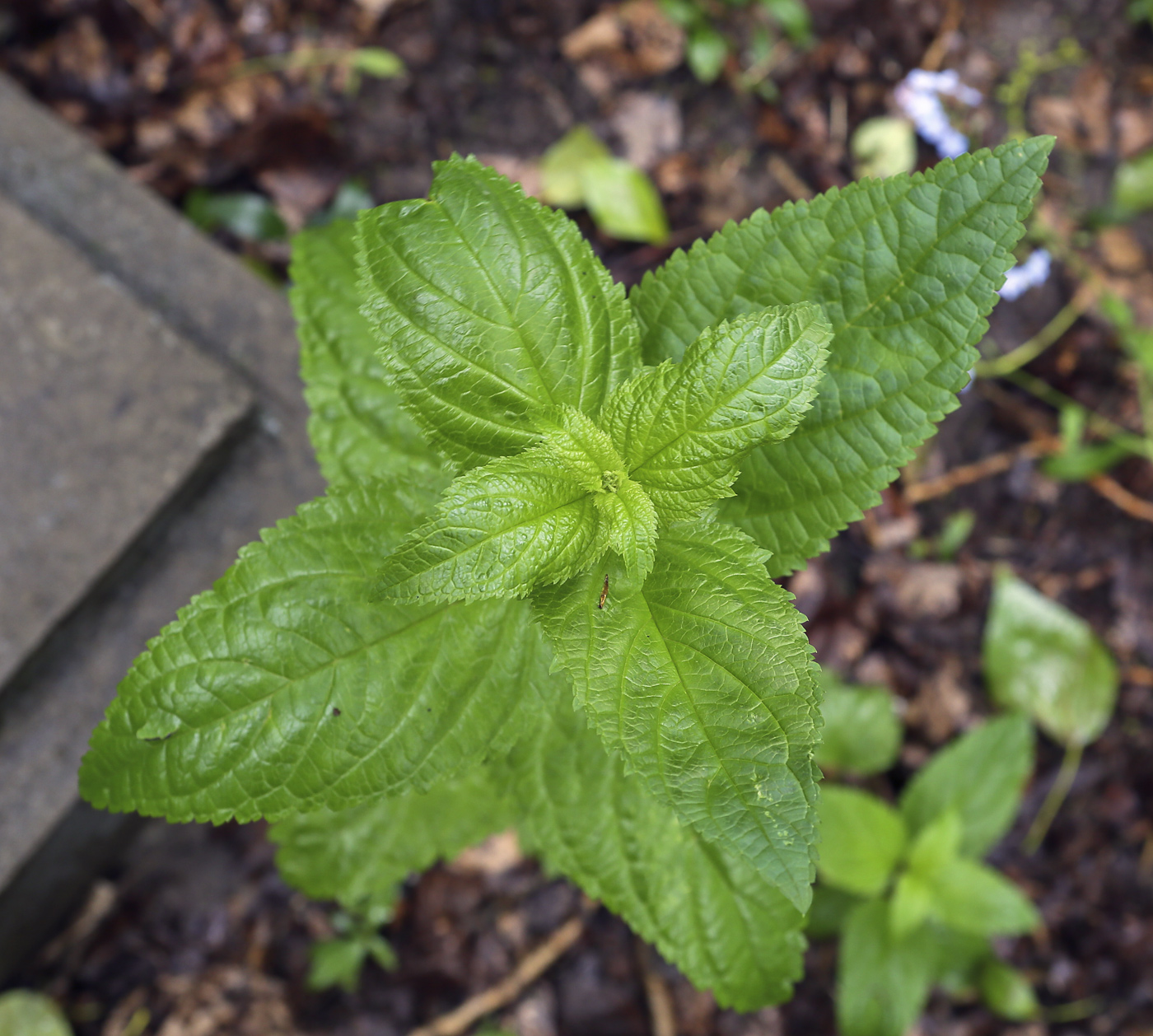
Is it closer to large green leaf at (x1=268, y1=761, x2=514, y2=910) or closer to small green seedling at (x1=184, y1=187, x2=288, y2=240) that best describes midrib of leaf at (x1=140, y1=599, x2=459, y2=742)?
large green leaf at (x1=268, y1=761, x2=514, y2=910)

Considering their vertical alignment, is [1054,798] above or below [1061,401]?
below

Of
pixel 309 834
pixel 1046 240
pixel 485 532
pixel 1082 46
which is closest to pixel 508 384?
pixel 485 532

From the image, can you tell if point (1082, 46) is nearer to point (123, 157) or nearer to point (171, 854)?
point (123, 157)

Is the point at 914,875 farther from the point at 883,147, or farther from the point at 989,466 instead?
the point at 883,147

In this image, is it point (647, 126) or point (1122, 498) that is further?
point (1122, 498)

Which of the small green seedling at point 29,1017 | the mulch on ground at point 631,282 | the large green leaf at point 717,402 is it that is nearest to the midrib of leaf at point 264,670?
the large green leaf at point 717,402

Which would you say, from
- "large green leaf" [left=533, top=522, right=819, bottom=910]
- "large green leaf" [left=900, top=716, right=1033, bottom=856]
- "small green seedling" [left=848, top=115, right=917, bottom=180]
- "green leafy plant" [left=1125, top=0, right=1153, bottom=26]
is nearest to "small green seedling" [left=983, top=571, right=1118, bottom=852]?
"large green leaf" [left=900, top=716, right=1033, bottom=856]

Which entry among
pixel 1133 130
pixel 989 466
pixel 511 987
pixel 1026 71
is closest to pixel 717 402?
pixel 511 987
